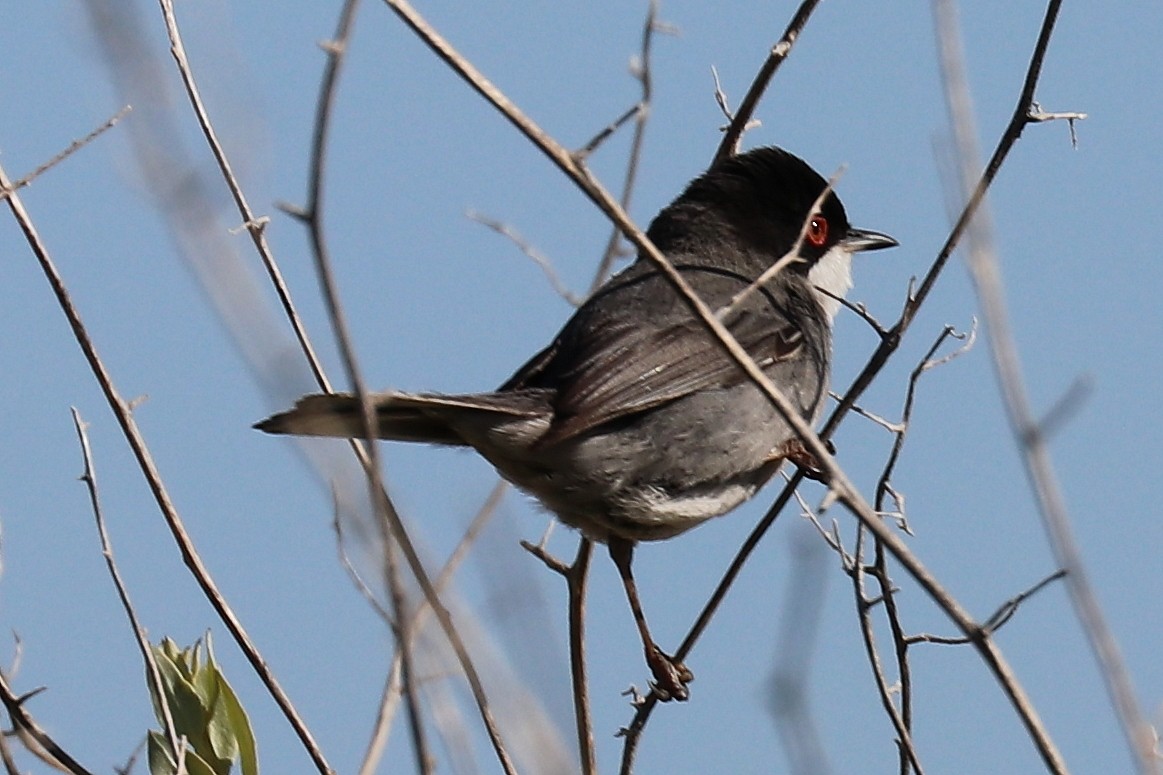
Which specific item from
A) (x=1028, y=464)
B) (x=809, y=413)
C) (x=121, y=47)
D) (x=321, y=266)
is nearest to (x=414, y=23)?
(x=321, y=266)

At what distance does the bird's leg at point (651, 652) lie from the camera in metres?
5.52

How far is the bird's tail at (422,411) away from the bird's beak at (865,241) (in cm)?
223

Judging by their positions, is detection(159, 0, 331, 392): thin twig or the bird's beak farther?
the bird's beak

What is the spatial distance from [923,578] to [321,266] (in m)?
1.24

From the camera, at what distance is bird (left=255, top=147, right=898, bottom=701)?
16.8 feet

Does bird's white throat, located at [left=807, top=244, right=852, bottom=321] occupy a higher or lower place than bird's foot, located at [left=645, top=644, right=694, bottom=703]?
higher

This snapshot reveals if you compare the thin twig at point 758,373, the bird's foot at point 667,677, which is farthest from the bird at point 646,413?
the thin twig at point 758,373

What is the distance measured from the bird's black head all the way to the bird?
0.23m

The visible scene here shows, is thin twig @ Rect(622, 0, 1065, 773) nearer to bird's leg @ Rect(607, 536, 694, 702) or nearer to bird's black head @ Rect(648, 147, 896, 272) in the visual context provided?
bird's leg @ Rect(607, 536, 694, 702)

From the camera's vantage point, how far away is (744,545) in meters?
4.39

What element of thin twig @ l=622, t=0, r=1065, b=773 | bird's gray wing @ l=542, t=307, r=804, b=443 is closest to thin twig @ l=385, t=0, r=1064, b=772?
thin twig @ l=622, t=0, r=1065, b=773

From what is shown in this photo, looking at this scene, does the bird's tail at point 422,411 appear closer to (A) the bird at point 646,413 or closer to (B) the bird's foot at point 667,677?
(A) the bird at point 646,413

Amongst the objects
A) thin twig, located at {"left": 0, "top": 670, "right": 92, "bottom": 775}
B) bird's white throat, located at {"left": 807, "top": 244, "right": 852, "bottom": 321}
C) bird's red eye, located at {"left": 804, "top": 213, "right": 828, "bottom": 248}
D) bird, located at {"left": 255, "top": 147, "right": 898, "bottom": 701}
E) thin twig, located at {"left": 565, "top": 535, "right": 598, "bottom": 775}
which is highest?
bird's red eye, located at {"left": 804, "top": 213, "right": 828, "bottom": 248}

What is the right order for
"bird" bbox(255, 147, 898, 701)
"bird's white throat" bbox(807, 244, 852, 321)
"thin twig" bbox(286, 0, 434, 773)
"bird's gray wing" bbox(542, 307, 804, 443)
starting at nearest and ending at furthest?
"thin twig" bbox(286, 0, 434, 773)
"bird" bbox(255, 147, 898, 701)
"bird's gray wing" bbox(542, 307, 804, 443)
"bird's white throat" bbox(807, 244, 852, 321)
